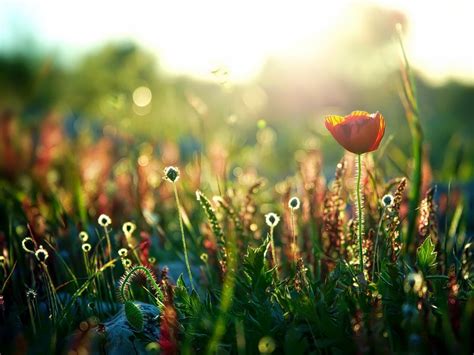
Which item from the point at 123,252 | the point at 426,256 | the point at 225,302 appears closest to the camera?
the point at 225,302

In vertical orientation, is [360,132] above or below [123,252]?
above

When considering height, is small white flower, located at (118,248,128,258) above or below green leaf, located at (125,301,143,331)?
above

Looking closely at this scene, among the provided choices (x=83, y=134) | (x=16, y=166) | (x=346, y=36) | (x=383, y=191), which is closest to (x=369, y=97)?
(x=346, y=36)

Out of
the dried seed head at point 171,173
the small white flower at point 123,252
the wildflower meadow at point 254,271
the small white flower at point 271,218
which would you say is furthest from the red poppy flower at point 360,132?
the small white flower at point 123,252

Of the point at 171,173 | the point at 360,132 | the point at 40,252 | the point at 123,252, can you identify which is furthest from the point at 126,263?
the point at 360,132

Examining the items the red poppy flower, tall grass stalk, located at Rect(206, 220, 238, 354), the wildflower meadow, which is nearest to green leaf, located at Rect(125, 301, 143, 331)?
the wildflower meadow

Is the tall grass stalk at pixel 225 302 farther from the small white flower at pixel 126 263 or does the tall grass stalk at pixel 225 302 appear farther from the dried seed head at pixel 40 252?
the dried seed head at pixel 40 252

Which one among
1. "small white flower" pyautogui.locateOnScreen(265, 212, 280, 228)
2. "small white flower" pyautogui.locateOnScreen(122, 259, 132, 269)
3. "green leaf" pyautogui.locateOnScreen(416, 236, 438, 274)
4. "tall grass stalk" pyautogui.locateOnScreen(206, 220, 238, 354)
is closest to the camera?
"tall grass stalk" pyautogui.locateOnScreen(206, 220, 238, 354)

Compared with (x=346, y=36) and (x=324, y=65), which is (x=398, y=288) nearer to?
(x=346, y=36)

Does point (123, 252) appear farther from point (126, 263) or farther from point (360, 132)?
point (360, 132)

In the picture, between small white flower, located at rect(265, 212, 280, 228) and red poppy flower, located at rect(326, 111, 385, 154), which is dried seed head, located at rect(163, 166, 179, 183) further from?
red poppy flower, located at rect(326, 111, 385, 154)

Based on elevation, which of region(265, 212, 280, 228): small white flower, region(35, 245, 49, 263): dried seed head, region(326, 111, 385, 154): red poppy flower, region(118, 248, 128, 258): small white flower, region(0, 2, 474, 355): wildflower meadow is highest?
region(326, 111, 385, 154): red poppy flower
